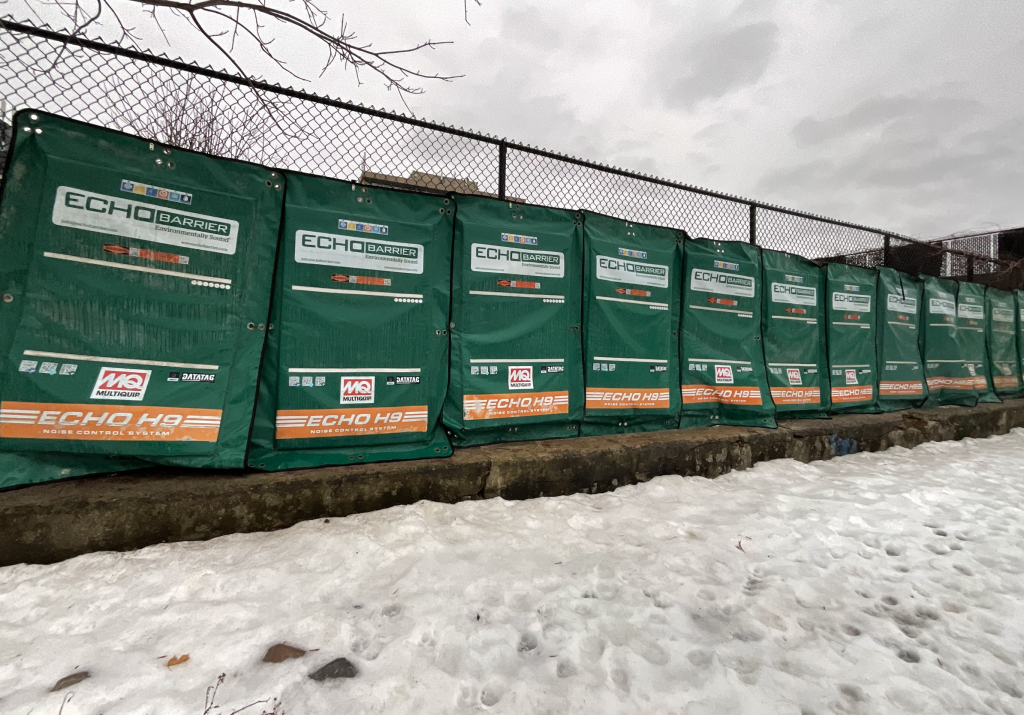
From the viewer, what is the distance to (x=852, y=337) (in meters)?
5.34

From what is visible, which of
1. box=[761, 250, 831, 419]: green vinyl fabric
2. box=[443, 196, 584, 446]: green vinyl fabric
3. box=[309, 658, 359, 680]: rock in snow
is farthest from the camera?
box=[761, 250, 831, 419]: green vinyl fabric

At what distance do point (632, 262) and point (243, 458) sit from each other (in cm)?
346

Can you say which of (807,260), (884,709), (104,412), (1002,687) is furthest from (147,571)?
(807,260)

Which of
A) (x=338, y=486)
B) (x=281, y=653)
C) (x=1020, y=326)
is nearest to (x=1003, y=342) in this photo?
(x=1020, y=326)

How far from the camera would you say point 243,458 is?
101 inches

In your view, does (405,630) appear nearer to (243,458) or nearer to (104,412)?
→ (243,458)

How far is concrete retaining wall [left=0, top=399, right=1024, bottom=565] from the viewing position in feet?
6.99

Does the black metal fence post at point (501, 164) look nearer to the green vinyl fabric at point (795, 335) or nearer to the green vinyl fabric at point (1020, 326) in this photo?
the green vinyl fabric at point (795, 335)

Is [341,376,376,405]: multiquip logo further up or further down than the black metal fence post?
further down

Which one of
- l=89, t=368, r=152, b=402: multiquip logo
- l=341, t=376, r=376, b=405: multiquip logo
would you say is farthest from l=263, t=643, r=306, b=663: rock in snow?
l=89, t=368, r=152, b=402: multiquip logo

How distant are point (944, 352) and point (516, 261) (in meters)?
7.16

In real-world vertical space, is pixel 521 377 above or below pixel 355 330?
below

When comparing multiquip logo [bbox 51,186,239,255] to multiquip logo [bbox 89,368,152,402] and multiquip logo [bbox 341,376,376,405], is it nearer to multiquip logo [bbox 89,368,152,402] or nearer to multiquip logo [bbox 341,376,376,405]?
multiquip logo [bbox 89,368,152,402]

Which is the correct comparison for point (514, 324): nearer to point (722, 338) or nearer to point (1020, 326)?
point (722, 338)
